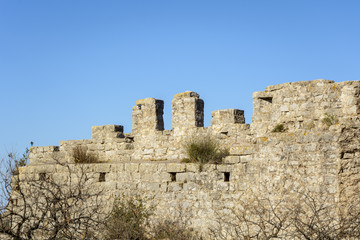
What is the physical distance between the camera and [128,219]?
1219 cm

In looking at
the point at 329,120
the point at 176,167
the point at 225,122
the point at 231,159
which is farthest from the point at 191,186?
the point at 329,120

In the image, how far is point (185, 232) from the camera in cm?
1153

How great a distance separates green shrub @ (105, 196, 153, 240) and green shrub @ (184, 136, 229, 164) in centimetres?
156

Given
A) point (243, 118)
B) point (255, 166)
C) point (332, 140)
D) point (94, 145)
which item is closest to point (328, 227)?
point (332, 140)

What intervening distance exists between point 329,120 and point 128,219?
493 cm

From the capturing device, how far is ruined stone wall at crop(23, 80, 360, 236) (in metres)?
9.97

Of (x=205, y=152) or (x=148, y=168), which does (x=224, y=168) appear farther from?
(x=148, y=168)

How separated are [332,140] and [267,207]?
185cm

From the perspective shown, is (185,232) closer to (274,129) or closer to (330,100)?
(274,129)

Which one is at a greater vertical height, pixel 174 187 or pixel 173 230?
pixel 174 187

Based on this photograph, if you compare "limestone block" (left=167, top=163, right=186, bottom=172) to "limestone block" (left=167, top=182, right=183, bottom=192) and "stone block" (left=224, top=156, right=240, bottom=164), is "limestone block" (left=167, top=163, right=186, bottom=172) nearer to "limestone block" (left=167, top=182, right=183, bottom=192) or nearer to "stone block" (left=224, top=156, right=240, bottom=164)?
"limestone block" (left=167, top=182, right=183, bottom=192)

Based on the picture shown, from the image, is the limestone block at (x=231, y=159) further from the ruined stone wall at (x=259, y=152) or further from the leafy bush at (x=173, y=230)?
the leafy bush at (x=173, y=230)

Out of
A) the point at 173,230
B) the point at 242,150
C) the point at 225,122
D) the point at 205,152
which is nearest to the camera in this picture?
the point at 173,230

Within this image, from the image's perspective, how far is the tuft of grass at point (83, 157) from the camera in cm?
1502
